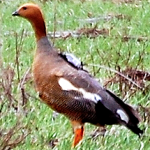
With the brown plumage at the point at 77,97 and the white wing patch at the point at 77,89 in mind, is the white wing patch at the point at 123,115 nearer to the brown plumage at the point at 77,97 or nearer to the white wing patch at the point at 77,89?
the brown plumage at the point at 77,97

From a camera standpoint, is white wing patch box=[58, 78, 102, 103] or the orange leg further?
the orange leg

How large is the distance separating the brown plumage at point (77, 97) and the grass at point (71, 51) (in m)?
0.19

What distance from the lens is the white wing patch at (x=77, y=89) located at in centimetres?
573

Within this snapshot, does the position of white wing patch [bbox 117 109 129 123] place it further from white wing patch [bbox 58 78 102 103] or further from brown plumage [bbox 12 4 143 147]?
white wing patch [bbox 58 78 102 103]

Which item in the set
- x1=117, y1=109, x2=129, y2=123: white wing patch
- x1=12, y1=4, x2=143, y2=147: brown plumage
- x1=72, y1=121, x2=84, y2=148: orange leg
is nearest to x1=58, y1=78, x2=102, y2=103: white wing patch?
x1=12, y1=4, x2=143, y2=147: brown plumage

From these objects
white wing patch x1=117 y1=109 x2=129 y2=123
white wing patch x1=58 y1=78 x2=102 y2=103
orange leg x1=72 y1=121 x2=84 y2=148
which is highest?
Result: white wing patch x1=58 y1=78 x2=102 y2=103

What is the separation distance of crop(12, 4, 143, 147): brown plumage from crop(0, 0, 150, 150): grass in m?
0.19

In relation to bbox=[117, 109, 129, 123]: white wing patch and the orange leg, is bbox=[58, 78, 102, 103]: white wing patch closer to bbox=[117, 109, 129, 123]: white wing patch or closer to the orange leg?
bbox=[117, 109, 129, 123]: white wing patch

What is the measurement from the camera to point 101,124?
5840mm

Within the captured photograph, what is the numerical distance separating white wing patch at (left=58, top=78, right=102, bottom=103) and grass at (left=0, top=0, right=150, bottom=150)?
1.12ft

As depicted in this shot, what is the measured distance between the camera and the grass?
231 inches

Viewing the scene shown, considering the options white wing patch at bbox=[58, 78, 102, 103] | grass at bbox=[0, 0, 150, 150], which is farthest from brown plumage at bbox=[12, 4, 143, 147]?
grass at bbox=[0, 0, 150, 150]

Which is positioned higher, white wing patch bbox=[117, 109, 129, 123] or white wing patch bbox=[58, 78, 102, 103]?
white wing patch bbox=[58, 78, 102, 103]

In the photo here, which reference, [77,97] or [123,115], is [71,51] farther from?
[123,115]
